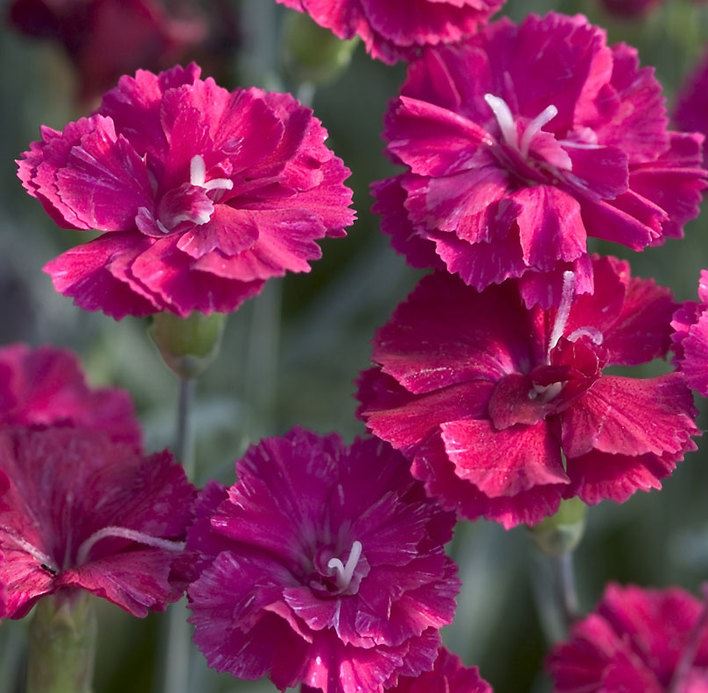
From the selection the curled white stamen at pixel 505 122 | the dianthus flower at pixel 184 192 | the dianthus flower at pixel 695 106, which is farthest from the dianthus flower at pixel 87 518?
the dianthus flower at pixel 695 106

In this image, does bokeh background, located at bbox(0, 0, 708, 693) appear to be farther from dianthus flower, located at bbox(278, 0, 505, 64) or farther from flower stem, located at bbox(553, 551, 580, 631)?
dianthus flower, located at bbox(278, 0, 505, 64)

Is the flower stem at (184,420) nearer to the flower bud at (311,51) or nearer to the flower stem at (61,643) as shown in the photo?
the flower stem at (61,643)

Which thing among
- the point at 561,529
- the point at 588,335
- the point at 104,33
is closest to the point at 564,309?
the point at 588,335

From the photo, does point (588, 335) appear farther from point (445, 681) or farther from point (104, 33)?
point (104, 33)

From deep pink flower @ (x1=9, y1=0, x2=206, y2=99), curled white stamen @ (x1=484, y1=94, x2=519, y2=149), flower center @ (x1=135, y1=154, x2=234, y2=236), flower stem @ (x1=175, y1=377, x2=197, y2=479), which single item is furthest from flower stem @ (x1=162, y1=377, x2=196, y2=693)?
deep pink flower @ (x1=9, y1=0, x2=206, y2=99)

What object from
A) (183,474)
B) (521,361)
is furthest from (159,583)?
(521,361)

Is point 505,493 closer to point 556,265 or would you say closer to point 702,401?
point 556,265
